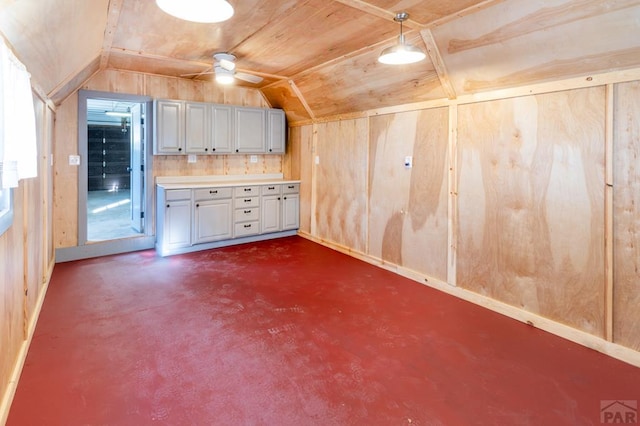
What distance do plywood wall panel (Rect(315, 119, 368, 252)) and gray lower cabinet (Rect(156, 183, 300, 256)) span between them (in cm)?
60

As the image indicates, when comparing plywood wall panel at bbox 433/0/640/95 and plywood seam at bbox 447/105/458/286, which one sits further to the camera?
plywood seam at bbox 447/105/458/286

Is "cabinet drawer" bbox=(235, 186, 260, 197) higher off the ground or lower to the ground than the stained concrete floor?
higher

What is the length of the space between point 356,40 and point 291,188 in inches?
117

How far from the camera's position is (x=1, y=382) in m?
1.77

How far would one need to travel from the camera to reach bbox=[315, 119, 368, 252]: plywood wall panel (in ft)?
15.6

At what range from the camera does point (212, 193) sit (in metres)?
5.07

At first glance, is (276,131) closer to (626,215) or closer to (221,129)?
(221,129)

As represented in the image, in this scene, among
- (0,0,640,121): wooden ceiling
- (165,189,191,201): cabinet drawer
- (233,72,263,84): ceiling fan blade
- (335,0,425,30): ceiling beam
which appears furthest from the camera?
(165,189,191,201): cabinet drawer

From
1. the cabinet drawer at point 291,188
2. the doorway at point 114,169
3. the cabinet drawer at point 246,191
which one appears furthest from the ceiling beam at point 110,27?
the cabinet drawer at point 291,188

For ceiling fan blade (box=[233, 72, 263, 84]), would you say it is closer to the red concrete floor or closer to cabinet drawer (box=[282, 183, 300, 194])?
cabinet drawer (box=[282, 183, 300, 194])

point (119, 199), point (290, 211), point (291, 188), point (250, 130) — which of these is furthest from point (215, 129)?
point (119, 199)

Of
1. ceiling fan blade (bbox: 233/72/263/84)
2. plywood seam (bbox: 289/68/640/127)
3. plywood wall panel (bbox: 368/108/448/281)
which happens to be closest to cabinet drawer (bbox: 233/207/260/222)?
plywood wall panel (bbox: 368/108/448/281)

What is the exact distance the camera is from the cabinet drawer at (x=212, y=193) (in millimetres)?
4949

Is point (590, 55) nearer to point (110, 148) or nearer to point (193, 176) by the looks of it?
point (193, 176)
